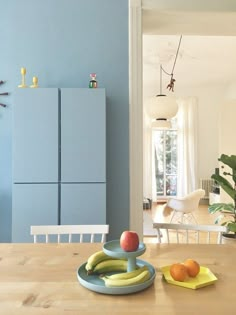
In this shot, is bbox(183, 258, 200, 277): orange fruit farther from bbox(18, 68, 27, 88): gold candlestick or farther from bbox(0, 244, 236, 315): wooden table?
bbox(18, 68, 27, 88): gold candlestick

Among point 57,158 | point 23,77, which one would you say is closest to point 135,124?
point 57,158

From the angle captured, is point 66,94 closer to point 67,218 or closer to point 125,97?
point 125,97

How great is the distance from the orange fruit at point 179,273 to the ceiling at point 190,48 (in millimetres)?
2448

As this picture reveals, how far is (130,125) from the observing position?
9.46ft

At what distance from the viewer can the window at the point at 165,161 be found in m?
8.76

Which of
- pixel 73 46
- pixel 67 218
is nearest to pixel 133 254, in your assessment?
pixel 67 218

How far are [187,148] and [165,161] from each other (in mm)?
739

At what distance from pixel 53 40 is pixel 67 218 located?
1627 mm

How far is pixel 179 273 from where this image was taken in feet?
3.87

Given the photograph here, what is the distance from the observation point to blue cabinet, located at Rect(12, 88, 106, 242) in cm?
256

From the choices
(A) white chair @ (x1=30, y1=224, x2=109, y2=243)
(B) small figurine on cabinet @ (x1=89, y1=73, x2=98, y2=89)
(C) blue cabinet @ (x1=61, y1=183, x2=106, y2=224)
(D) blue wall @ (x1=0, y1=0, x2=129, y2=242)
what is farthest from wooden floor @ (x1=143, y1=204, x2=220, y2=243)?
(A) white chair @ (x1=30, y1=224, x2=109, y2=243)

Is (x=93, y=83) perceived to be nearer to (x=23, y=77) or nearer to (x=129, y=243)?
(x=23, y=77)

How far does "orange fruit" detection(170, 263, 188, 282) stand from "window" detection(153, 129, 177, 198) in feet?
24.8

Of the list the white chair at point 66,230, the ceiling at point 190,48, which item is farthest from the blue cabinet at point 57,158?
the ceiling at point 190,48
